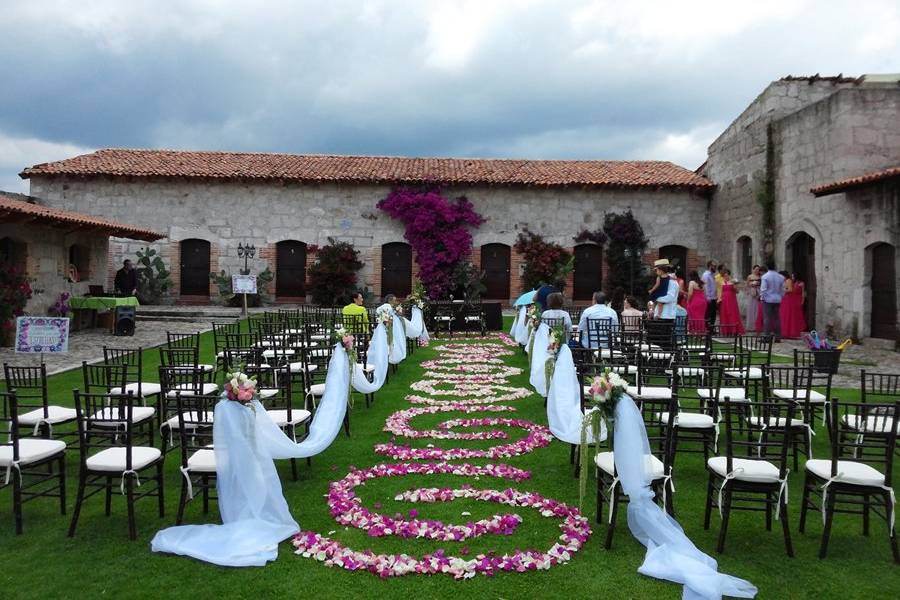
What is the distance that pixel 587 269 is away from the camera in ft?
73.1

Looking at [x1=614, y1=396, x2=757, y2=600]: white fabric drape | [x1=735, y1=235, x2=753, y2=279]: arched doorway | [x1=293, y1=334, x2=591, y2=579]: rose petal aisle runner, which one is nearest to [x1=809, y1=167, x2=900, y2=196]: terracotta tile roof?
[x1=735, y1=235, x2=753, y2=279]: arched doorway

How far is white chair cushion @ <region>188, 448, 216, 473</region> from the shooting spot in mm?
4602

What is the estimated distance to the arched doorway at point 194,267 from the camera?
2155 cm

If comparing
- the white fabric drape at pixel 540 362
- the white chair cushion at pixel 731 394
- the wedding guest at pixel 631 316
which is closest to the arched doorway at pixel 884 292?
the wedding guest at pixel 631 316

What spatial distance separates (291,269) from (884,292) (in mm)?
16619

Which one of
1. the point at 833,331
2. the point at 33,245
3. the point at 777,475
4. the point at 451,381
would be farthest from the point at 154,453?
the point at 833,331

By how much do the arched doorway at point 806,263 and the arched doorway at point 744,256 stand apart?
2239 mm

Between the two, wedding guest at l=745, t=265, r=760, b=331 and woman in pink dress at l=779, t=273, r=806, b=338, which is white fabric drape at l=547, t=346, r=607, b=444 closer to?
woman in pink dress at l=779, t=273, r=806, b=338

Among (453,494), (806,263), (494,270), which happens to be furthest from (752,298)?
(453,494)

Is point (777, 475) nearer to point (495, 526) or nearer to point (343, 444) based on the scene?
point (495, 526)

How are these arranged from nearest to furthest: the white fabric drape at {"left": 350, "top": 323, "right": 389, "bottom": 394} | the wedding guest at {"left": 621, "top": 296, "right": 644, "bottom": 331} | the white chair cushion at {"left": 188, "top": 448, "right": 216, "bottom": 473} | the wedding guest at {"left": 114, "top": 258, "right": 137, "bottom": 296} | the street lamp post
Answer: the white chair cushion at {"left": 188, "top": 448, "right": 216, "bottom": 473}, the white fabric drape at {"left": 350, "top": 323, "right": 389, "bottom": 394}, the wedding guest at {"left": 621, "top": 296, "right": 644, "bottom": 331}, the wedding guest at {"left": 114, "top": 258, "right": 137, "bottom": 296}, the street lamp post

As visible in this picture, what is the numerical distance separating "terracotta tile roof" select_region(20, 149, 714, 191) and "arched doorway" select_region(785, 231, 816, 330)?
18.1 feet

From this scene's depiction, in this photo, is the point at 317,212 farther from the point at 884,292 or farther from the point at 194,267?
the point at 884,292

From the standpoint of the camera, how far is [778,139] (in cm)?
1678
